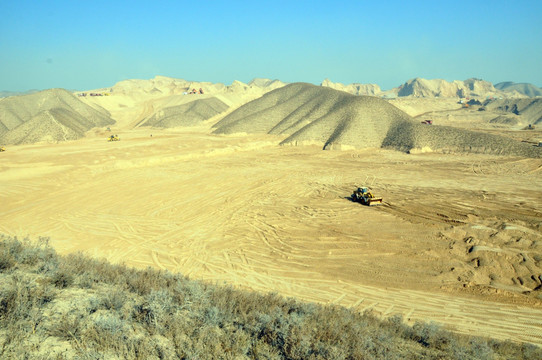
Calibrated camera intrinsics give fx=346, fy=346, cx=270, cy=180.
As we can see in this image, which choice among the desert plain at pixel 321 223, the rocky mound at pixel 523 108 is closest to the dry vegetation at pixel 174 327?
the desert plain at pixel 321 223

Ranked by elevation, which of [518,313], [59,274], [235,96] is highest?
[235,96]

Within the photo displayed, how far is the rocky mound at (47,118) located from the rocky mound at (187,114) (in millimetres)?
9708

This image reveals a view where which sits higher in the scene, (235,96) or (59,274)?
(235,96)

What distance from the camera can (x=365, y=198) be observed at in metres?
18.9

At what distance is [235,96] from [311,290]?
239 feet

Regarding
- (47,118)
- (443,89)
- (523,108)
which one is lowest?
(523,108)

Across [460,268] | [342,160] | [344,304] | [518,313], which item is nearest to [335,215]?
[460,268]

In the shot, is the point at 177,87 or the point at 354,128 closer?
the point at 354,128

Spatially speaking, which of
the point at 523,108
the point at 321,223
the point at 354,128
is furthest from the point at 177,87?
the point at 321,223

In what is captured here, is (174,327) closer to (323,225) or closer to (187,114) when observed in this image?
(323,225)

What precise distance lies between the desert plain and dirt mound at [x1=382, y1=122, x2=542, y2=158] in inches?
41.5

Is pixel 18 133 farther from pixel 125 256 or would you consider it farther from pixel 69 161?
pixel 125 256

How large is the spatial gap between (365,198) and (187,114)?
49.2 metres

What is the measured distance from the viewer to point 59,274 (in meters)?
7.05
